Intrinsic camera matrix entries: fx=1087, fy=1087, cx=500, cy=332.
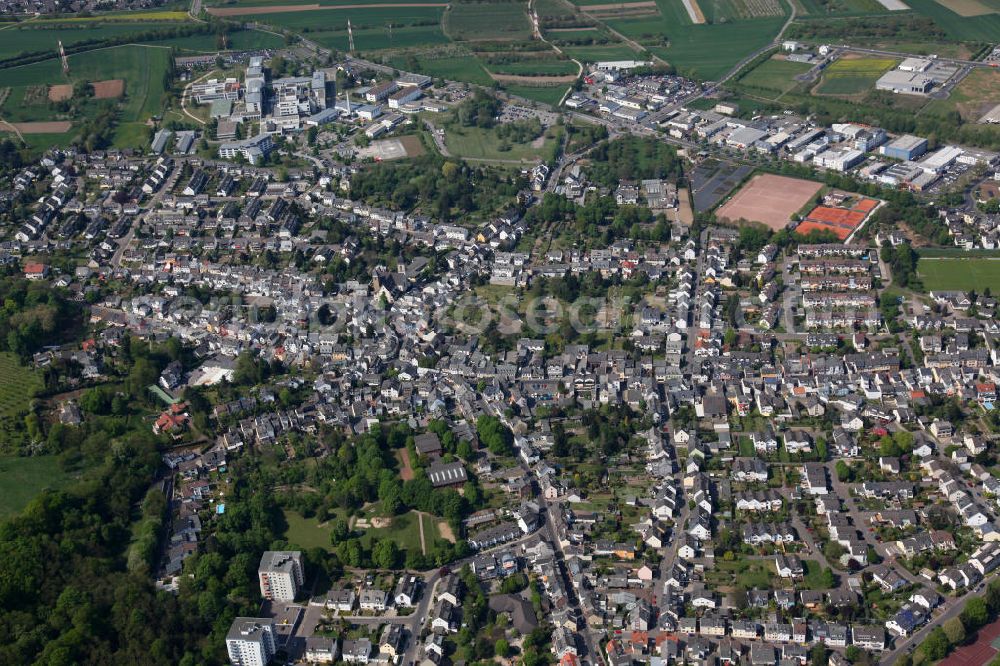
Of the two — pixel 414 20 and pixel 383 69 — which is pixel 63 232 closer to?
pixel 383 69

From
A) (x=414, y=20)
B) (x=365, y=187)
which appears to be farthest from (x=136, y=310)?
(x=414, y=20)

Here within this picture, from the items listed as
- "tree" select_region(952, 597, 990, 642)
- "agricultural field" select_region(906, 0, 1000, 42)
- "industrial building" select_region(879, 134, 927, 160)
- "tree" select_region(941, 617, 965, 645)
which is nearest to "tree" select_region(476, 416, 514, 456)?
"tree" select_region(941, 617, 965, 645)

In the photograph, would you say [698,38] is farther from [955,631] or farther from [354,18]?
[955,631]

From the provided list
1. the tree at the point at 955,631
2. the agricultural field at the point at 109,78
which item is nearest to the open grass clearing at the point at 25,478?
the tree at the point at 955,631

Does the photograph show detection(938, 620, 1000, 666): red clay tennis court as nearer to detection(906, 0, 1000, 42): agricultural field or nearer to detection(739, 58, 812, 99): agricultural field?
detection(739, 58, 812, 99): agricultural field

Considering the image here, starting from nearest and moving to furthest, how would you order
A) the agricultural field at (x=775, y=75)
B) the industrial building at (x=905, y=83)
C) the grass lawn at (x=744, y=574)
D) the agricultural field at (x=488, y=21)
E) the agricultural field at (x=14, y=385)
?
the grass lawn at (x=744, y=574)
the agricultural field at (x=14, y=385)
the industrial building at (x=905, y=83)
the agricultural field at (x=775, y=75)
the agricultural field at (x=488, y=21)

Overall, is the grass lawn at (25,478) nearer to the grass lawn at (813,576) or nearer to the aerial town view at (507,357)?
the aerial town view at (507,357)
